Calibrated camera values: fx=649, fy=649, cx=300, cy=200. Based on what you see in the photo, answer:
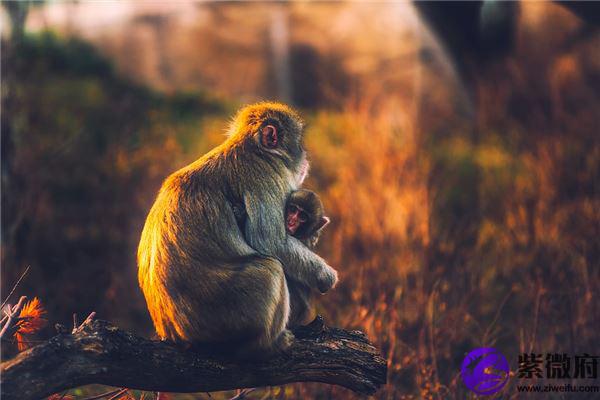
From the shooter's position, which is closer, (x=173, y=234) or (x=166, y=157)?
(x=173, y=234)

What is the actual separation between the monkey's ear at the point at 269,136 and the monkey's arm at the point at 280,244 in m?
0.29

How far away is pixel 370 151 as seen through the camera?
7.07 meters

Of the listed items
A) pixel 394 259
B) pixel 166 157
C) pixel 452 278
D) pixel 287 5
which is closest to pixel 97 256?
pixel 166 157

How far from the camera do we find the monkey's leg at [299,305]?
2.90 meters

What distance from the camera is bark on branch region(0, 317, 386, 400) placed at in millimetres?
2434

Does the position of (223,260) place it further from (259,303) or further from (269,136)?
(269,136)

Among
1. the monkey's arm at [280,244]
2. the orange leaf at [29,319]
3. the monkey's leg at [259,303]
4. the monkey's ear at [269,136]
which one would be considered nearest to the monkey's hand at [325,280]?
the monkey's arm at [280,244]

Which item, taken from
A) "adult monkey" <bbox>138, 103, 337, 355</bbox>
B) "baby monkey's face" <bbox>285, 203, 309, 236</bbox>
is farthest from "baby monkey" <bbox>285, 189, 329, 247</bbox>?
"adult monkey" <bbox>138, 103, 337, 355</bbox>

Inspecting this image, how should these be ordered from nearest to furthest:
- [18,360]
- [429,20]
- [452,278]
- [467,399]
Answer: [18,360]
[467,399]
[452,278]
[429,20]

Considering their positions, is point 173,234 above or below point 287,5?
below

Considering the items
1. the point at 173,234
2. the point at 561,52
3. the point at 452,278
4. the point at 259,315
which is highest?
the point at 561,52

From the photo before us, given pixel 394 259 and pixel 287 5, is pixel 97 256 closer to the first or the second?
pixel 394 259

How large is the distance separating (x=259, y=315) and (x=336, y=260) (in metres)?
3.88

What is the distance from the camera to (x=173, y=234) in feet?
8.57
